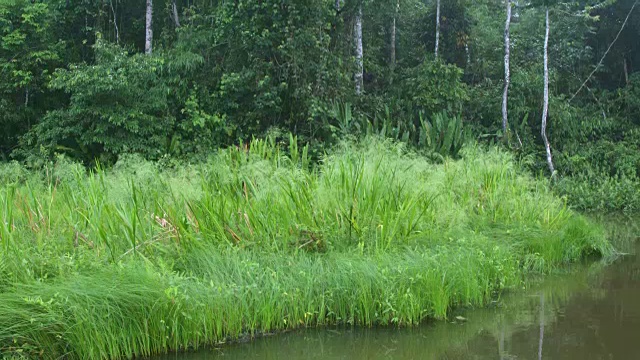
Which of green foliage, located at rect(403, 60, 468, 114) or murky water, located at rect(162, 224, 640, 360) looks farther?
green foliage, located at rect(403, 60, 468, 114)

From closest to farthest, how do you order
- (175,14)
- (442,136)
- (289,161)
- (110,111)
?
(289,161)
(110,111)
(442,136)
(175,14)

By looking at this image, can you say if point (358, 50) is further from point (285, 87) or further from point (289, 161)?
point (289, 161)

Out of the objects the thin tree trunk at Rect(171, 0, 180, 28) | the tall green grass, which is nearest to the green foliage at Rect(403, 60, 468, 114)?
the thin tree trunk at Rect(171, 0, 180, 28)

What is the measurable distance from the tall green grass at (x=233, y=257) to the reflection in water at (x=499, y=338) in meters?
0.17

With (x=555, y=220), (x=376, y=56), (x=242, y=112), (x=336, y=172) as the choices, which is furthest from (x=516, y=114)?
(x=336, y=172)

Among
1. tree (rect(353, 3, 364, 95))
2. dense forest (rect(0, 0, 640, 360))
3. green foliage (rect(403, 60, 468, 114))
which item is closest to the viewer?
dense forest (rect(0, 0, 640, 360))

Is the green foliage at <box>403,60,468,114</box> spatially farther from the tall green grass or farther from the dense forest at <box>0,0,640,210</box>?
the tall green grass

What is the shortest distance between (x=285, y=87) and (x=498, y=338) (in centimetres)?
925

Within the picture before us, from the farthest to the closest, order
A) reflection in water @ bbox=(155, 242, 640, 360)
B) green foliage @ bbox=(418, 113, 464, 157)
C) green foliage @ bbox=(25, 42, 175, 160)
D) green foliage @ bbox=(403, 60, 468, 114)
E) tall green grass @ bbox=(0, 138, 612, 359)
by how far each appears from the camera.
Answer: green foliage @ bbox=(403, 60, 468, 114)
green foliage @ bbox=(418, 113, 464, 157)
green foliage @ bbox=(25, 42, 175, 160)
reflection in water @ bbox=(155, 242, 640, 360)
tall green grass @ bbox=(0, 138, 612, 359)

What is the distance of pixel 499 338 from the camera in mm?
5125

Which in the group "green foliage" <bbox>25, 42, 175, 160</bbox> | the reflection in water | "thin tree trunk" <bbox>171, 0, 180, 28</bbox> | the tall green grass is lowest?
the reflection in water

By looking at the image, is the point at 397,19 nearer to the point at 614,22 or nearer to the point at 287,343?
the point at 614,22

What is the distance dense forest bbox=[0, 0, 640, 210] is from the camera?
1314 centimetres

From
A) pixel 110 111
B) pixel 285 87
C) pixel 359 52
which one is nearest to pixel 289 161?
pixel 285 87
